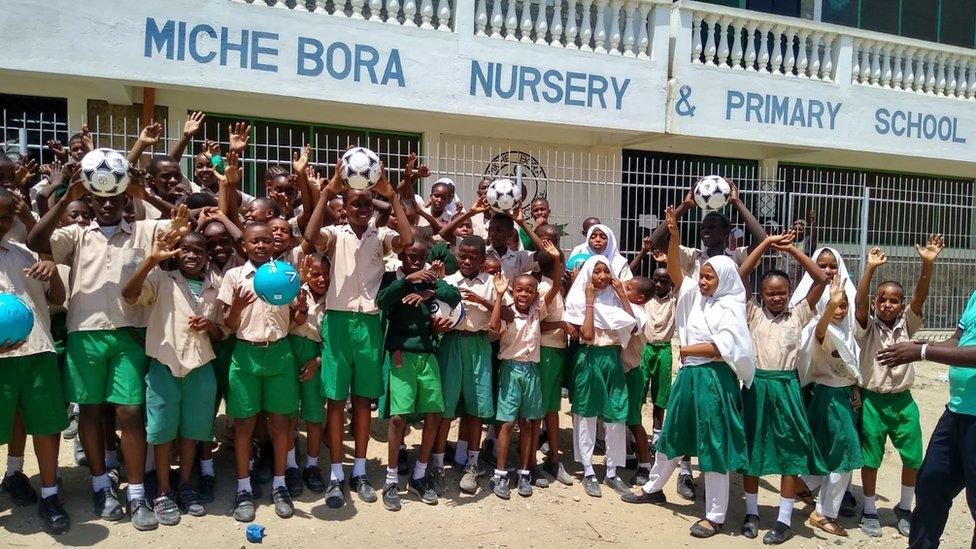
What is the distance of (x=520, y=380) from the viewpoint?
180 inches

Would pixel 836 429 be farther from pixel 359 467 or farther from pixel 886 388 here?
pixel 359 467

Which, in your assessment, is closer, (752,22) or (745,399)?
(745,399)

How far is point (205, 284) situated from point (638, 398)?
9.20 feet

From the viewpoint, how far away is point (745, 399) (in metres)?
4.36

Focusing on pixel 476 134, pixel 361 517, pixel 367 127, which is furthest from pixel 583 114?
pixel 361 517

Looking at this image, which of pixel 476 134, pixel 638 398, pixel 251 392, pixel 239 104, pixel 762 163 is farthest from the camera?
pixel 762 163

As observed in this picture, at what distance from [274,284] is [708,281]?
240 centimetres

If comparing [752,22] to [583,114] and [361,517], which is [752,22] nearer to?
[583,114]

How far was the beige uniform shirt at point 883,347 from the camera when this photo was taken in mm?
4391

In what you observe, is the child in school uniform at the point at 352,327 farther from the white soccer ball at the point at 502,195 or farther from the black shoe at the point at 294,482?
the white soccer ball at the point at 502,195

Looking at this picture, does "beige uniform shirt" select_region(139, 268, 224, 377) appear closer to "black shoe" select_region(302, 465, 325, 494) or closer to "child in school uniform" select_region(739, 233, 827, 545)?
"black shoe" select_region(302, 465, 325, 494)

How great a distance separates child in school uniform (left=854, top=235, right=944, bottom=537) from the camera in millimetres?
4387

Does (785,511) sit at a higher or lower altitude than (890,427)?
lower

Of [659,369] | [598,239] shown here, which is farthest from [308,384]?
[659,369]
